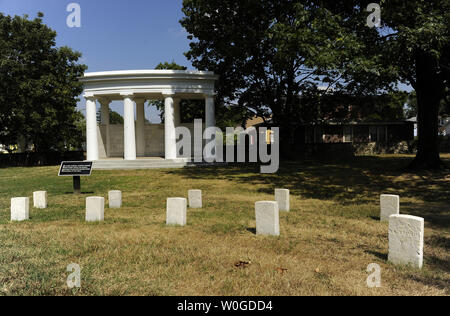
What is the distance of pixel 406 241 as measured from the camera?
16.4 feet

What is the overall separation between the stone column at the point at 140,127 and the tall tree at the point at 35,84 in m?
6.52

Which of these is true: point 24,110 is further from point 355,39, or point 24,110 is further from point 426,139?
point 426,139

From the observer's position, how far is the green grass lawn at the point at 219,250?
420 cm

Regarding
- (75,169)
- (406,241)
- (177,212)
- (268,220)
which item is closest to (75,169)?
(75,169)

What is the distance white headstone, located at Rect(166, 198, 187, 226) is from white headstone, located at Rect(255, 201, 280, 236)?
1867 mm

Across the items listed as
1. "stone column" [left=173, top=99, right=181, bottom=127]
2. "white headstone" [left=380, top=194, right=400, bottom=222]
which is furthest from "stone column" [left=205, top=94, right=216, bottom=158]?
"white headstone" [left=380, top=194, right=400, bottom=222]

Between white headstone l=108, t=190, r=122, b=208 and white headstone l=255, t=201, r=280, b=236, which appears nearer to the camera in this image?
white headstone l=255, t=201, r=280, b=236

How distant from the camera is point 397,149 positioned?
123 feet

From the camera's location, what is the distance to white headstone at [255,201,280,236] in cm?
662

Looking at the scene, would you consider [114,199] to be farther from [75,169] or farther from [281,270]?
[281,270]

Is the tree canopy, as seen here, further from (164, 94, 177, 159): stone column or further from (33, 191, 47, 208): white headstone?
(33, 191, 47, 208): white headstone

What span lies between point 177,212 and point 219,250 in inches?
91.1

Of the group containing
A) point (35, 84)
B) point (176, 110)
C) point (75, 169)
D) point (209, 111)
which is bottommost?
point (75, 169)
